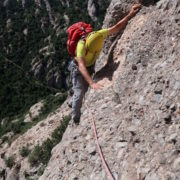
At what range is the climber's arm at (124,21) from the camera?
7.75 meters

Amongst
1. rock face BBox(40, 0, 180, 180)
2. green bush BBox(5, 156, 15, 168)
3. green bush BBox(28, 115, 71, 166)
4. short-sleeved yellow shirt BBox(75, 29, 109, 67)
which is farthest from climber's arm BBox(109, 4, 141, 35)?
green bush BBox(5, 156, 15, 168)

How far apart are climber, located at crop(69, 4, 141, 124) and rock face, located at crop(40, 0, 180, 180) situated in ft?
0.66

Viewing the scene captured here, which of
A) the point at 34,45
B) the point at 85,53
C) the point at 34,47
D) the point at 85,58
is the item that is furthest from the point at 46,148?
the point at 34,45

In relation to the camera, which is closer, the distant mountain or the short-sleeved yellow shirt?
the short-sleeved yellow shirt

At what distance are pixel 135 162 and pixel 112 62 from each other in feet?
10.5

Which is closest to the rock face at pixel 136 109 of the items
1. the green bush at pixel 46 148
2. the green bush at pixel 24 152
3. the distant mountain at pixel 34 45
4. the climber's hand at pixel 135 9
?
the climber's hand at pixel 135 9

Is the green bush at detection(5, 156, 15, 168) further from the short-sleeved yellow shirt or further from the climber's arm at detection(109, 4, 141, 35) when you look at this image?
the climber's arm at detection(109, 4, 141, 35)

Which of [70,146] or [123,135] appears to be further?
[70,146]

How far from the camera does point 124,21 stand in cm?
790

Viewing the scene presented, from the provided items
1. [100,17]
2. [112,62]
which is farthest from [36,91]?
[112,62]

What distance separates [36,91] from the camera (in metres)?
83.9

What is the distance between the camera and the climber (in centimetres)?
677

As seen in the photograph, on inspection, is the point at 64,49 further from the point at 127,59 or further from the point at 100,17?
the point at 127,59

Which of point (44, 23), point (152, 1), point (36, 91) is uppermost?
point (44, 23)
